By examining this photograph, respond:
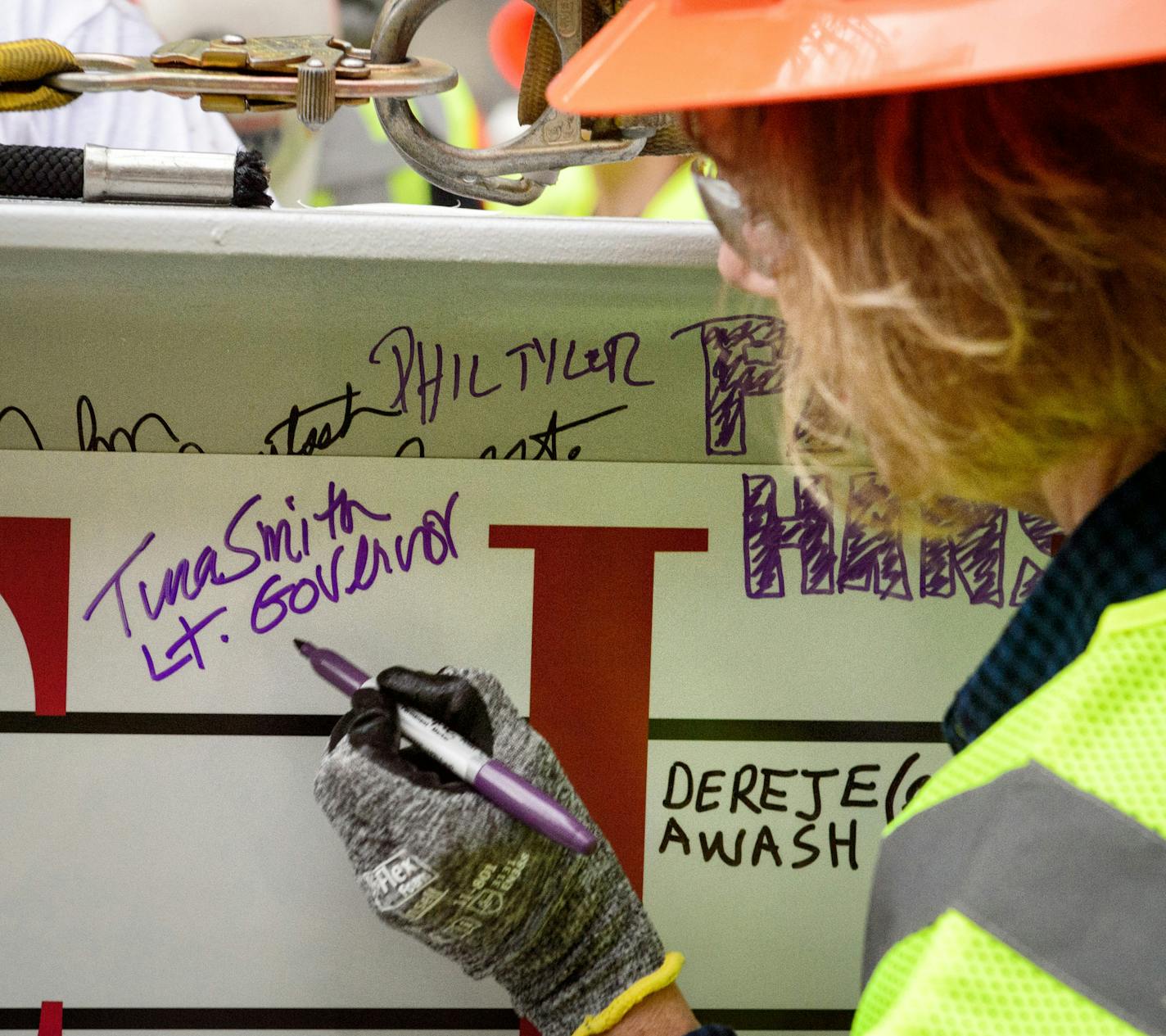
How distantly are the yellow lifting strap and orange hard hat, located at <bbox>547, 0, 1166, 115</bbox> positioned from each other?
302 mm

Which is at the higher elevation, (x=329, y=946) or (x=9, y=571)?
(x=9, y=571)

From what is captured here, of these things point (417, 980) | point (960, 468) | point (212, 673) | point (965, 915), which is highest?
point (960, 468)

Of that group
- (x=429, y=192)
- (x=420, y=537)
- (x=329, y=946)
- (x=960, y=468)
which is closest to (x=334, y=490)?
(x=420, y=537)

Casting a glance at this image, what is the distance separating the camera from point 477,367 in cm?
73

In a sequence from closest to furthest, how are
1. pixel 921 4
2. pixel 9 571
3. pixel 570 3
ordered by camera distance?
pixel 921 4, pixel 570 3, pixel 9 571

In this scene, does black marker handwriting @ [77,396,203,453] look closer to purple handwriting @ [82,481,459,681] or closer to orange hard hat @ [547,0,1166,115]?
purple handwriting @ [82,481,459,681]

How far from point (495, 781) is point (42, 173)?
395 millimetres

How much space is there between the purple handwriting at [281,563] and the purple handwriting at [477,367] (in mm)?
73

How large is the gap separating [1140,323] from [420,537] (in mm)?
487

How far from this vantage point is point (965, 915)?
362mm

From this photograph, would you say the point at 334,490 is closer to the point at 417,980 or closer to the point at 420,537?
the point at 420,537
